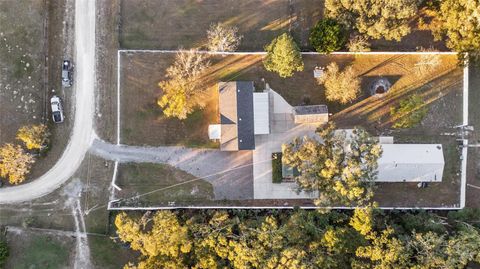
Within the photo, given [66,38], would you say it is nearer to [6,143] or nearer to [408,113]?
[6,143]

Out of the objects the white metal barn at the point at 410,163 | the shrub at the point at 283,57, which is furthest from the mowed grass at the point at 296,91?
the shrub at the point at 283,57

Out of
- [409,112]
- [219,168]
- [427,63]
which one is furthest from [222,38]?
[427,63]

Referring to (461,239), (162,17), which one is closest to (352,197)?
(461,239)

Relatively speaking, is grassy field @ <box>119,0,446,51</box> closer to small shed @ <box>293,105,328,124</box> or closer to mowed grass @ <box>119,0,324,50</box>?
mowed grass @ <box>119,0,324,50</box>

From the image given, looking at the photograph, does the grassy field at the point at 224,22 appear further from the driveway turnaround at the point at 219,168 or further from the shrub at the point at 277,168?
the shrub at the point at 277,168

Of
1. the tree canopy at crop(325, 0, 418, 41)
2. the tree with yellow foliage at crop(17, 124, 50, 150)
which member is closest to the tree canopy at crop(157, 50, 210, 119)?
the tree with yellow foliage at crop(17, 124, 50, 150)
